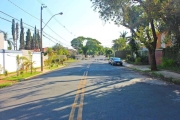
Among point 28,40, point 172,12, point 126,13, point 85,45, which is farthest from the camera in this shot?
point 85,45

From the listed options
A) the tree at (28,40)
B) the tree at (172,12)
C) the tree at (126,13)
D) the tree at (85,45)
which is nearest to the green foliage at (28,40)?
the tree at (28,40)

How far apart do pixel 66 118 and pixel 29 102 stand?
2769 mm

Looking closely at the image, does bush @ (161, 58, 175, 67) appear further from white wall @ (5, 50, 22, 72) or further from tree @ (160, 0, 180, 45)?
white wall @ (5, 50, 22, 72)

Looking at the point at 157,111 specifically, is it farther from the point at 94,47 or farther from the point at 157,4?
the point at 94,47

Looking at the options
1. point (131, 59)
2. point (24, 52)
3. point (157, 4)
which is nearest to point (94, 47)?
point (131, 59)

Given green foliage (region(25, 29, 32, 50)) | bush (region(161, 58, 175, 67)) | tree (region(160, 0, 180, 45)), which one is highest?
green foliage (region(25, 29, 32, 50))

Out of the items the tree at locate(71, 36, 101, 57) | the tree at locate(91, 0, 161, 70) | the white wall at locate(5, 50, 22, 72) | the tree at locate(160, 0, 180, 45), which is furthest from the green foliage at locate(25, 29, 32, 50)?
the tree at locate(160, 0, 180, 45)

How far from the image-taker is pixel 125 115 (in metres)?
5.73

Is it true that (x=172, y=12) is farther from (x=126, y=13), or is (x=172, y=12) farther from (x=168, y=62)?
(x=168, y=62)

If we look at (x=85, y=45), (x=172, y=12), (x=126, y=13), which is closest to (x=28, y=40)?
(x=85, y=45)

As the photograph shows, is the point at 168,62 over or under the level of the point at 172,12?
under

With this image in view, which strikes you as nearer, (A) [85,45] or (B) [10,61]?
(B) [10,61]

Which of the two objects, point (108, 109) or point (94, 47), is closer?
point (108, 109)

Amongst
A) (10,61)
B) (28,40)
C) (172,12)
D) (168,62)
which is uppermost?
(28,40)
